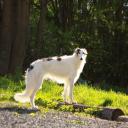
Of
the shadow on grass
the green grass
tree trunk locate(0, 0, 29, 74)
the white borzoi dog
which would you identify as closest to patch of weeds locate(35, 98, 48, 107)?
the green grass

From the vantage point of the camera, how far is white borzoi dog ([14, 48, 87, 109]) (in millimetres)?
12461

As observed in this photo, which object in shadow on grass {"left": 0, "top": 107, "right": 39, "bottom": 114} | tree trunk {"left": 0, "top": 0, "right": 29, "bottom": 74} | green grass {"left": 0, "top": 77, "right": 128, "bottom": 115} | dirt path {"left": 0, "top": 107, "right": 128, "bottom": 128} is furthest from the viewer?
tree trunk {"left": 0, "top": 0, "right": 29, "bottom": 74}

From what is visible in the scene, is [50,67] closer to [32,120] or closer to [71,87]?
[71,87]

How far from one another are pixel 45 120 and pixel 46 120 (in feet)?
0.10

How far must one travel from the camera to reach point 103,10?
94.2ft

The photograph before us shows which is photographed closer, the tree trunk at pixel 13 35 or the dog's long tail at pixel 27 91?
the dog's long tail at pixel 27 91

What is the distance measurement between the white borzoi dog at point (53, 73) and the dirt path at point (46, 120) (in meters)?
0.75

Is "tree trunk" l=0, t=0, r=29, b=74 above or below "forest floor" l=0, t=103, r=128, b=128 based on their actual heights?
above

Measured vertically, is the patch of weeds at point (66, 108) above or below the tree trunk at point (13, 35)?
below

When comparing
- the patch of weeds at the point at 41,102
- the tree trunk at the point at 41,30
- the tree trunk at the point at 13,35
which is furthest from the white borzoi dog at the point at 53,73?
the tree trunk at the point at 41,30

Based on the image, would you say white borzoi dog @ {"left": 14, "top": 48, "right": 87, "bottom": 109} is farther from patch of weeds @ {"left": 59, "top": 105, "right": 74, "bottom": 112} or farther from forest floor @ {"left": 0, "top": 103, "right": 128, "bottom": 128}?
patch of weeds @ {"left": 59, "top": 105, "right": 74, "bottom": 112}

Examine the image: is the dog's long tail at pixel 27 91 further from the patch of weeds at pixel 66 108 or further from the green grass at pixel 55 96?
the patch of weeds at pixel 66 108

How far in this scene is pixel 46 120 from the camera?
1055 cm

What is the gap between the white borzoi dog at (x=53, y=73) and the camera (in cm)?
1246
